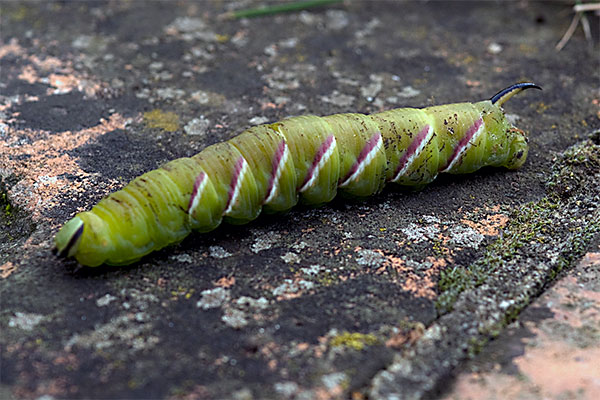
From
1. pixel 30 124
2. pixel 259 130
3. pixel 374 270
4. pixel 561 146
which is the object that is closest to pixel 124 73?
pixel 30 124

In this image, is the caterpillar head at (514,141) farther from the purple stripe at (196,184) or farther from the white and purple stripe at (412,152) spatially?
the purple stripe at (196,184)

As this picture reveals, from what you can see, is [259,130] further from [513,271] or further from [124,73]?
[124,73]

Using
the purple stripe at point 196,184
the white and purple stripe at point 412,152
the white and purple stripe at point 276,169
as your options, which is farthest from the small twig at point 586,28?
the purple stripe at point 196,184

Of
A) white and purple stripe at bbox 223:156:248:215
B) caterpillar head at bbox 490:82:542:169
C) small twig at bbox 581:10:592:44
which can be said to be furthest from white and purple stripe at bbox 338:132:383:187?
small twig at bbox 581:10:592:44

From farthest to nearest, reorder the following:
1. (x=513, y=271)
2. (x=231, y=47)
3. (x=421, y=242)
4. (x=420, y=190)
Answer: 1. (x=231, y=47)
2. (x=420, y=190)
3. (x=421, y=242)
4. (x=513, y=271)

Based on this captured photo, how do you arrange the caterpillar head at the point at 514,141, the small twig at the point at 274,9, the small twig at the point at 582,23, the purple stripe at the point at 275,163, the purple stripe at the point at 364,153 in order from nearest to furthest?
the purple stripe at the point at 275,163 < the purple stripe at the point at 364,153 < the caterpillar head at the point at 514,141 < the small twig at the point at 582,23 < the small twig at the point at 274,9
